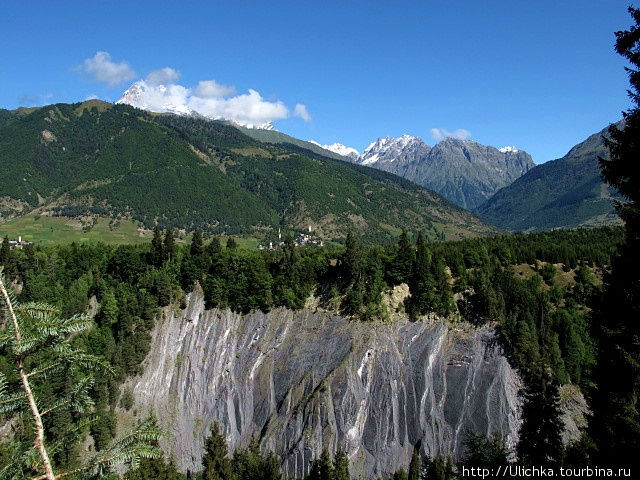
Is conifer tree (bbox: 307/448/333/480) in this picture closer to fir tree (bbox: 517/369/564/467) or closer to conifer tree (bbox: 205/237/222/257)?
fir tree (bbox: 517/369/564/467)

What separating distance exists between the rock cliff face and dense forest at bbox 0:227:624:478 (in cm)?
280

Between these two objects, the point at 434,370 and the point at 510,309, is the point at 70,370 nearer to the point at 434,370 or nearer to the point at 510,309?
the point at 434,370

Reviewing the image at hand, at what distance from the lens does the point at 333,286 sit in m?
71.1

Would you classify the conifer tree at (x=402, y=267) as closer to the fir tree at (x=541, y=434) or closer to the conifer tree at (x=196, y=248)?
the conifer tree at (x=196, y=248)

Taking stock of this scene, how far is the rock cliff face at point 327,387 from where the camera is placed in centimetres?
6000

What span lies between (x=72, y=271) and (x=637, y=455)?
9331 centimetres

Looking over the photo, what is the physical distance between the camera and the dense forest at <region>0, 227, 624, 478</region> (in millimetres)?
64000

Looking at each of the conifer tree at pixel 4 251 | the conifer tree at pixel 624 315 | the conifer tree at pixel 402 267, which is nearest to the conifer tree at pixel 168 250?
the conifer tree at pixel 4 251

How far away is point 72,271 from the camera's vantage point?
87938mm

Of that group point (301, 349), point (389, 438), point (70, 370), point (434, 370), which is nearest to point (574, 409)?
point (434, 370)

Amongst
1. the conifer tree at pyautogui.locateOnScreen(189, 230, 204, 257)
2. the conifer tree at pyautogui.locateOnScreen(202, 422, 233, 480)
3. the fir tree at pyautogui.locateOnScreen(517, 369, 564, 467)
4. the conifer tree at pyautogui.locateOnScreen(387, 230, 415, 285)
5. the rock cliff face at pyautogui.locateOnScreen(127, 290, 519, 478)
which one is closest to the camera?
the fir tree at pyautogui.locateOnScreen(517, 369, 564, 467)

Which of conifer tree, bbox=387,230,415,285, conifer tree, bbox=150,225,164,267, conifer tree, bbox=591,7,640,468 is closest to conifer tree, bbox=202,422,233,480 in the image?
conifer tree, bbox=387,230,415,285

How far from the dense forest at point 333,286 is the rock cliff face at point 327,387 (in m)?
2.80

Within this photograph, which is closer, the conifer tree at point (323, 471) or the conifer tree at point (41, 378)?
the conifer tree at point (41, 378)
